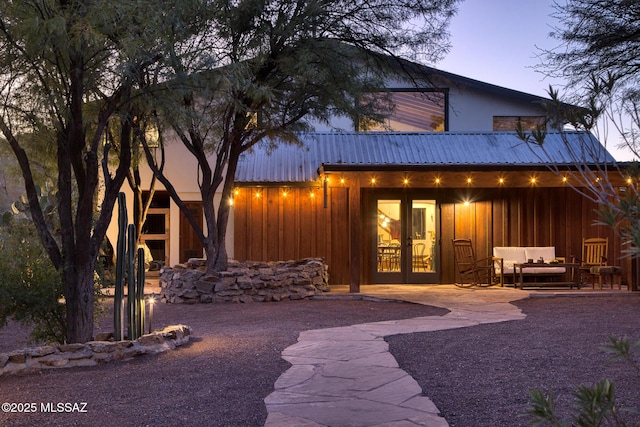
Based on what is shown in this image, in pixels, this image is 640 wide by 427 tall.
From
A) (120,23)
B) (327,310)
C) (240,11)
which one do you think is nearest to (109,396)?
(120,23)

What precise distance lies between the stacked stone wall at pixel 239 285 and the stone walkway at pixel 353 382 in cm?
417

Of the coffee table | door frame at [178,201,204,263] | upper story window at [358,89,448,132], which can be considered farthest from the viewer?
door frame at [178,201,204,263]

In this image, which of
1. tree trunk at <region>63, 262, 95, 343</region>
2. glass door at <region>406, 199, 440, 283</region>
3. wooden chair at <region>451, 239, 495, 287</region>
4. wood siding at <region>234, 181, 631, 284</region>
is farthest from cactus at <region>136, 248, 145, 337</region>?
glass door at <region>406, 199, 440, 283</region>

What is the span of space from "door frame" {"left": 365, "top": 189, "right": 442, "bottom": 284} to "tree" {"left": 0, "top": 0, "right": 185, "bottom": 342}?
9.10 metres

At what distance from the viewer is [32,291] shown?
695cm

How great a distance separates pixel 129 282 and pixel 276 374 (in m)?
2.09

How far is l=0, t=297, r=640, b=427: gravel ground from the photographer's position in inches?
187

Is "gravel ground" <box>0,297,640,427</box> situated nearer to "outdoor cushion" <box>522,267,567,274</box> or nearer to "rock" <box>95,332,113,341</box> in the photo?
"rock" <box>95,332,113,341</box>

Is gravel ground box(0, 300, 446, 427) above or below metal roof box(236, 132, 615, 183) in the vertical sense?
below

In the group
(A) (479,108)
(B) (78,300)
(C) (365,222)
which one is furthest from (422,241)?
(B) (78,300)

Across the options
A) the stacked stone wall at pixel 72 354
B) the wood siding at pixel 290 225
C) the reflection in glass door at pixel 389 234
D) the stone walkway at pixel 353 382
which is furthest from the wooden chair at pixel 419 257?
the stacked stone wall at pixel 72 354

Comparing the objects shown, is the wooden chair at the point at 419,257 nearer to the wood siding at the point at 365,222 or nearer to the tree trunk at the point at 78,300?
the wood siding at the point at 365,222

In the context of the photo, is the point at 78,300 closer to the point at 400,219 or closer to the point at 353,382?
the point at 353,382

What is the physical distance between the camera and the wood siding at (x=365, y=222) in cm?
1589
